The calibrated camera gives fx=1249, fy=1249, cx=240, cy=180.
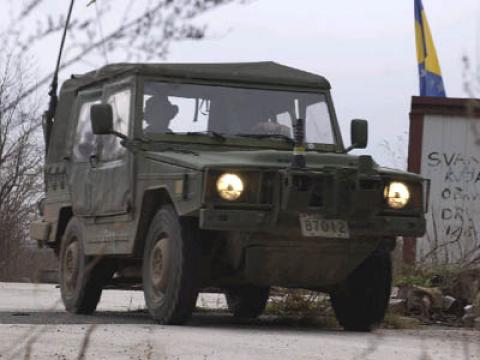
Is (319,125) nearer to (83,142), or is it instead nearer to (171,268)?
(83,142)

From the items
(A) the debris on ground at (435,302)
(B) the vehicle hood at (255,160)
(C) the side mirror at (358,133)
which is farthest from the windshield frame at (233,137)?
(A) the debris on ground at (435,302)

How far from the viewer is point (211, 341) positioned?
6656mm

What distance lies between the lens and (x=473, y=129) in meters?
2.19

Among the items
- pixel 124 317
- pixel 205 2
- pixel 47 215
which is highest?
pixel 205 2

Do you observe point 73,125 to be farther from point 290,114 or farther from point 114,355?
point 114,355

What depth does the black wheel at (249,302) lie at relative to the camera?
10.1m

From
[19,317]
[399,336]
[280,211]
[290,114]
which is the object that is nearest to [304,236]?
[280,211]

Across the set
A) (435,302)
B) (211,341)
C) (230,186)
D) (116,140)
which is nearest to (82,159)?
(116,140)

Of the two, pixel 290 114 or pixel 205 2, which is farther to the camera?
pixel 290 114

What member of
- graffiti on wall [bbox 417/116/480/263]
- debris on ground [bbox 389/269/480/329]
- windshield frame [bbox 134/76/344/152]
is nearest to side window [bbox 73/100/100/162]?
windshield frame [bbox 134/76/344/152]

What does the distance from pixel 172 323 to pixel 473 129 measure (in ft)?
19.9

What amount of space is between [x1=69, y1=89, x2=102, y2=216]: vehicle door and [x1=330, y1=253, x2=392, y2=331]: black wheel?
2.20 metres

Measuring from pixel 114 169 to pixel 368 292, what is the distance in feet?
6.85

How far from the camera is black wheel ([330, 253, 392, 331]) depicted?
848 centimetres
